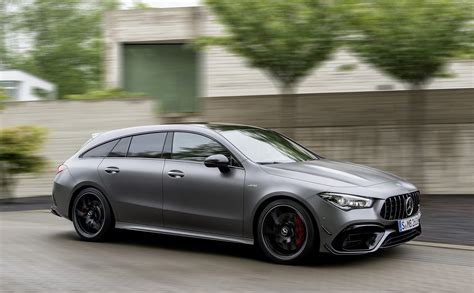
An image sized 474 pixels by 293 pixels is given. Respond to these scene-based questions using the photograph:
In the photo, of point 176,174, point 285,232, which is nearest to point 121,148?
point 176,174

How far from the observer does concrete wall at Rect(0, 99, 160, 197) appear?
15492 millimetres

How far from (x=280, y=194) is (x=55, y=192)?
362 centimetres

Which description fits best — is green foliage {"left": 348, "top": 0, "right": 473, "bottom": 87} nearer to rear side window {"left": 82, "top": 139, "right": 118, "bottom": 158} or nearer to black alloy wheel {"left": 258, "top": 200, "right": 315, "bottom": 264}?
rear side window {"left": 82, "top": 139, "right": 118, "bottom": 158}

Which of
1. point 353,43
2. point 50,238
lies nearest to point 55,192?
point 50,238

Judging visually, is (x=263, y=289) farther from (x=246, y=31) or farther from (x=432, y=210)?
(x=246, y=31)

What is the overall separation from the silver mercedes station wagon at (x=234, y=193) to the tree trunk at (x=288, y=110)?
459 centimetres

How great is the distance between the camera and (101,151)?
358 inches

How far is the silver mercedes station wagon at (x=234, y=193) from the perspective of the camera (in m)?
7.05

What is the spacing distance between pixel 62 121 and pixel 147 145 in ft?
25.3

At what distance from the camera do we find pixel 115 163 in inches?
345

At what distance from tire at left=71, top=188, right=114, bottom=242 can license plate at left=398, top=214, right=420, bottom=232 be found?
11.9ft

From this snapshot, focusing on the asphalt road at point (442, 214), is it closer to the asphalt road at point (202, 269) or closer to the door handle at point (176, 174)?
the asphalt road at point (202, 269)

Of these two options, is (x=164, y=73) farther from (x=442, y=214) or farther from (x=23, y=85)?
(x=23, y=85)

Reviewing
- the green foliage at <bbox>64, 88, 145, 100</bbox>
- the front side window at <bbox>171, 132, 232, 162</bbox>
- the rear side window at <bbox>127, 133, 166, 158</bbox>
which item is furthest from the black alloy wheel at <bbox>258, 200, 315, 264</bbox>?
the green foliage at <bbox>64, 88, 145, 100</bbox>
